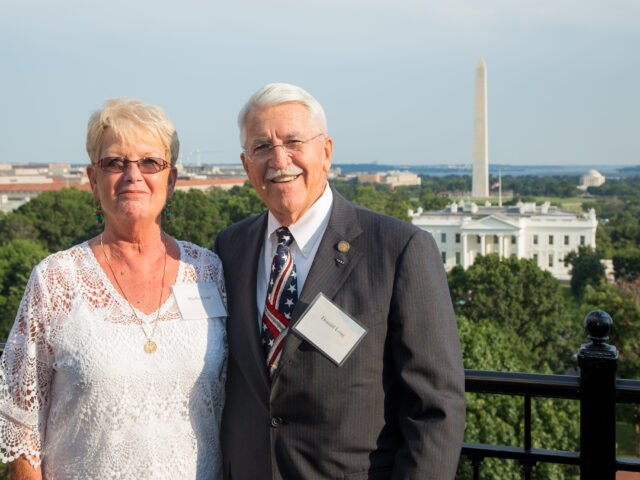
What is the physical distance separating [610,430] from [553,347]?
30377 millimetres

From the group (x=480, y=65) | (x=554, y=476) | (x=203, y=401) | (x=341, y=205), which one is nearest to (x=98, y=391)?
(x=203, y=401)

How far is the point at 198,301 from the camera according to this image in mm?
3199

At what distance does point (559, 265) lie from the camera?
70.8 metres

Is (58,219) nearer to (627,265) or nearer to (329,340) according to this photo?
(627,265)

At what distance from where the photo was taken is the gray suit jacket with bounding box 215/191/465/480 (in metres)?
2.80

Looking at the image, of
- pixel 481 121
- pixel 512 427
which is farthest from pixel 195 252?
pixel 481 121

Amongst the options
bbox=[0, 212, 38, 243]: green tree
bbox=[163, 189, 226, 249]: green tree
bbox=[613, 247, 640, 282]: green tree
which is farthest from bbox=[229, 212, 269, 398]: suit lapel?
bbox=[163, 189, 226, 249]: green tree

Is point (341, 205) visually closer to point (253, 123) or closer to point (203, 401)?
point (253, 123)

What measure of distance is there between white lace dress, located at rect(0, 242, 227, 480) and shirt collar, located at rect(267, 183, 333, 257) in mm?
623

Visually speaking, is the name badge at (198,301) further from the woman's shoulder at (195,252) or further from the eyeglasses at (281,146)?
the eyeglasses at (281,146)

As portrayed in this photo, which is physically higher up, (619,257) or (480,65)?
(480,65)

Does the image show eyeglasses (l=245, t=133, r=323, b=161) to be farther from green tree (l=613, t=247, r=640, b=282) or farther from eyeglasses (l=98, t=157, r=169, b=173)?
green tree (l=613, t=247, r=640, b=282)

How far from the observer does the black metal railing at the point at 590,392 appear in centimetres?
317

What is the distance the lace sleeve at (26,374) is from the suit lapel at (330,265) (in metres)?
0.97
